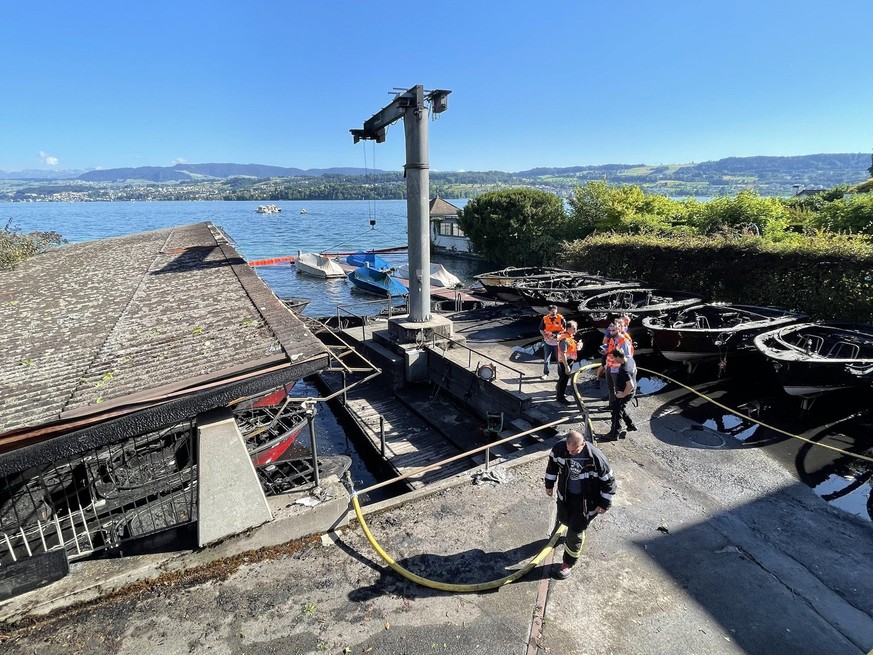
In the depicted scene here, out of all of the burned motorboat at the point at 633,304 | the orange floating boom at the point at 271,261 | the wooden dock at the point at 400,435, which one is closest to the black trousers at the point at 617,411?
the wooden dock at the point at 400,435

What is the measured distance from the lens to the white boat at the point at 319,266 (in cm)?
4016

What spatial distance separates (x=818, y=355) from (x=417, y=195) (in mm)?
9895

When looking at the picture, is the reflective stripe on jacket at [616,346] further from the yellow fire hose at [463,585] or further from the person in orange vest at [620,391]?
the yellow fire hose at [463,585]

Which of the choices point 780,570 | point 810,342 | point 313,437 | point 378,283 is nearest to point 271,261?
point 378,283

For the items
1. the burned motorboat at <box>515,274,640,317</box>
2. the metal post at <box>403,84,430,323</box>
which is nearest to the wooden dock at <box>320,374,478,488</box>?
the metal post at <box>403,84,430,323</box>

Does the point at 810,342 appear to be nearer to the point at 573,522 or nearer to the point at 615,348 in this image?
the point at 615,348

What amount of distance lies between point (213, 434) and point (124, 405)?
1128 mm

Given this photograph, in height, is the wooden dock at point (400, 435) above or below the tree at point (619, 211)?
below

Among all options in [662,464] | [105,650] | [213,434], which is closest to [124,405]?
[213,434]

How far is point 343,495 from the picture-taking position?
5.69 m

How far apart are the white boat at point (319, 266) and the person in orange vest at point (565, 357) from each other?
3317 centimetres

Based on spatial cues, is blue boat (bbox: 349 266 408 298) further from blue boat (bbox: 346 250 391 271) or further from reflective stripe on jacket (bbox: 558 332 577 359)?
reflective stripe on jacket (bbox: 558 332 577 359)

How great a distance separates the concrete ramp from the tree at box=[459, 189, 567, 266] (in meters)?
29.4

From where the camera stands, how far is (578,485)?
4.68 meters
